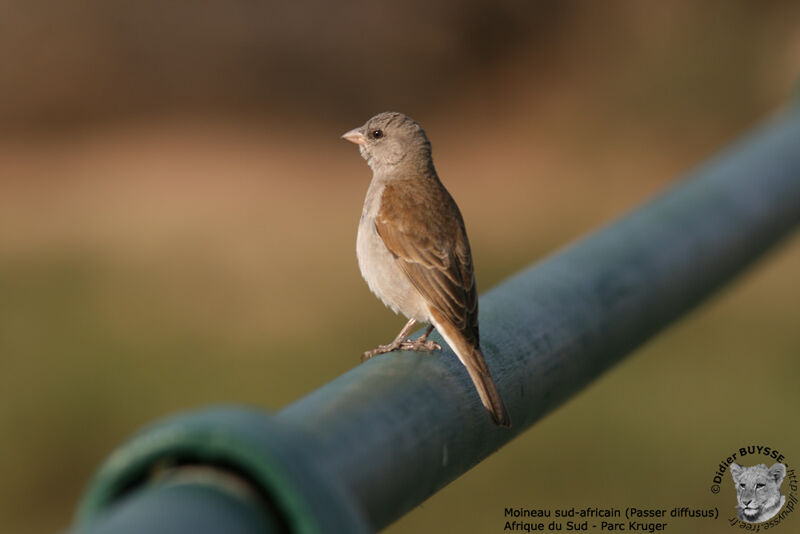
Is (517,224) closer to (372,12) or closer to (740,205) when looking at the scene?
(372,12)

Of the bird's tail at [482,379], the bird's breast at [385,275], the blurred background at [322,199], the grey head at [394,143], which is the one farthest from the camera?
the blurred background at [322,199]

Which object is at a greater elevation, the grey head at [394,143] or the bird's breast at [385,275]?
the grey head at [394,143]

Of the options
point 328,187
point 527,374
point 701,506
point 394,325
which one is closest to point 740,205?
point 527,374

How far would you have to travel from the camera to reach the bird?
3.59 meters

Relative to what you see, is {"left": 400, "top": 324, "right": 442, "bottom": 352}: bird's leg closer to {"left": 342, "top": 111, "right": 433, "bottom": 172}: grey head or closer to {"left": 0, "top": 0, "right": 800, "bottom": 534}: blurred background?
{"left": 342, "top": 111, "right": 433, "bottom": 172}: grey head

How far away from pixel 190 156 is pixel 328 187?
1.44 m

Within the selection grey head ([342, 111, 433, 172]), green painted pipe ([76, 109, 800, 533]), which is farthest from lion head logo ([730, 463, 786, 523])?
grey head ([342, 111, 433, 172])

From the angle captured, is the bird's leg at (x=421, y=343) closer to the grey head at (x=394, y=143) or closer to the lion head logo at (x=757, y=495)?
the grey head at (x=394, y=143)

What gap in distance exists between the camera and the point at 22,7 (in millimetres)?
11227

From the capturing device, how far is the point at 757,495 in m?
3.85

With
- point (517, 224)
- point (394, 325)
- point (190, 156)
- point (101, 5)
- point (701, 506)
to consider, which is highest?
point (101, 5)

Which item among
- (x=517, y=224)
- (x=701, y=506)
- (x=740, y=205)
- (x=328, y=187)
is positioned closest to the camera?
(x=740, y=205)

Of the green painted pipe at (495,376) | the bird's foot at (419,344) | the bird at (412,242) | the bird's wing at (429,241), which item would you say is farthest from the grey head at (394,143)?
the bird's foot at (419,344)

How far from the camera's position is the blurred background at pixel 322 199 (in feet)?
22.9
